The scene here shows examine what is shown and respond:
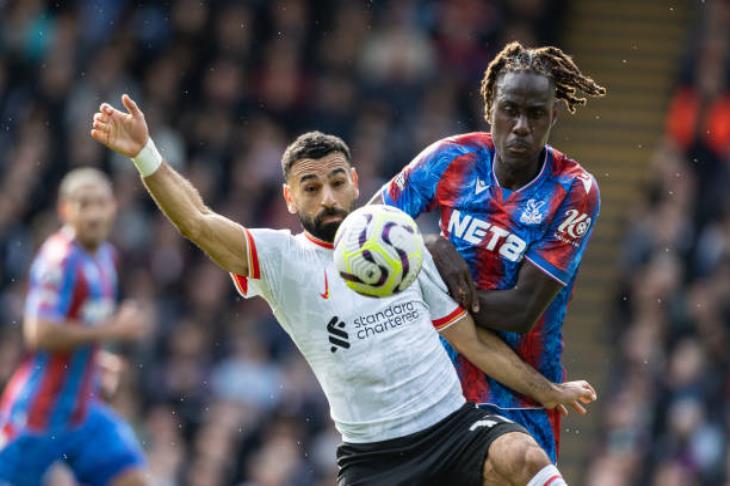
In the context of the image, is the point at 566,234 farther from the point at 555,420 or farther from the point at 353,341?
the point at 353,341

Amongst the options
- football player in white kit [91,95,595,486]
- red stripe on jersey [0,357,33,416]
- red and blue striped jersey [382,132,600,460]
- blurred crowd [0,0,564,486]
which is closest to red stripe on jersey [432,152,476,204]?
red and blue striped jersey [382,132,600,460]

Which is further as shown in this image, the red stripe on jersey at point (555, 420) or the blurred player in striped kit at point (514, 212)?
the red stripe on jersey at point (555, 420)

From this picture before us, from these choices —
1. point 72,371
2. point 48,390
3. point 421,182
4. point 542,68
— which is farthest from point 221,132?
point 542,68

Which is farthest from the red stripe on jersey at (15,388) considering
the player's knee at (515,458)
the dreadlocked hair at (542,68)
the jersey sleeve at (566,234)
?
the player's knee at (515,458)

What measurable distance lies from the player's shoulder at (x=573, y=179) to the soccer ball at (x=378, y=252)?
3.43 ft

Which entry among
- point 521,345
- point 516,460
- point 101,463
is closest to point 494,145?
point 521,345

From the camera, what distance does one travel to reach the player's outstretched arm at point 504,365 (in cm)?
738

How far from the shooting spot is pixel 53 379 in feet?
34.3

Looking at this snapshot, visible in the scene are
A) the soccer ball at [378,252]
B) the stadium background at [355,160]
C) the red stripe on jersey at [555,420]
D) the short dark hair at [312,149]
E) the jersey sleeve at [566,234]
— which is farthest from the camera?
the stadium background at [355,160]

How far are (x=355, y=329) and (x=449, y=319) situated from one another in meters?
0.50

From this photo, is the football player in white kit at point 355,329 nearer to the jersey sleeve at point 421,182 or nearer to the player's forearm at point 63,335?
the jersey sleeve at point 421,182

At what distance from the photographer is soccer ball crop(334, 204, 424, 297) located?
6590 millimetres

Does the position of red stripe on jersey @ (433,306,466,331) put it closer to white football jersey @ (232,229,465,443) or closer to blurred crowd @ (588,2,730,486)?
white football jersey @ (232,229,465,443)

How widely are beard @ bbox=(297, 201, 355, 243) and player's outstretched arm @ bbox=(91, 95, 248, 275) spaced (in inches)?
16.6
